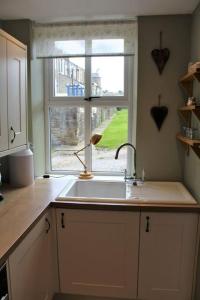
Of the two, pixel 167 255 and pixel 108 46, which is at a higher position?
pixel 108 46

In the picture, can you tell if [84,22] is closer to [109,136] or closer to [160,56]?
[160,56]

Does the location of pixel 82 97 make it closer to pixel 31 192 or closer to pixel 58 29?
pixel 58 29

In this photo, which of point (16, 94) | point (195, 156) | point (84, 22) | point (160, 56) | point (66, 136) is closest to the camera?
point (16, 94)

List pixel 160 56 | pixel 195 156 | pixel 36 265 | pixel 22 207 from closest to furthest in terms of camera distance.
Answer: pixel 36 265 → pixel 22 207 → pixel 195 156 → pixel 160 56

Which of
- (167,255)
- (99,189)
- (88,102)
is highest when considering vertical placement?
(88,102)

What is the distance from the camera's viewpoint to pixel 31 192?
2.11 meters

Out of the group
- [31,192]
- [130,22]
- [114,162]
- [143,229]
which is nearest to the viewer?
[143,229]

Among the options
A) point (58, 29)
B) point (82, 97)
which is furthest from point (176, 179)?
point (58, 29)

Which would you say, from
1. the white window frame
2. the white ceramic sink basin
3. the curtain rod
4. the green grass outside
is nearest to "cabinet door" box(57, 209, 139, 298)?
the white ceramic sink basin

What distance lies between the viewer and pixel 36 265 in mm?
1657

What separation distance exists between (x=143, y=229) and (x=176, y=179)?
73cm

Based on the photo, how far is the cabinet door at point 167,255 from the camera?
1.87 metres

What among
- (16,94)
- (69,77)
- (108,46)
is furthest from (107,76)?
(16,94)

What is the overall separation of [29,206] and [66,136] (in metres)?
1.09
